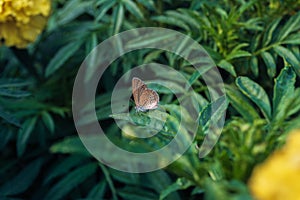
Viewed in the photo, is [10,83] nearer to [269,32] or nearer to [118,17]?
[118,17]

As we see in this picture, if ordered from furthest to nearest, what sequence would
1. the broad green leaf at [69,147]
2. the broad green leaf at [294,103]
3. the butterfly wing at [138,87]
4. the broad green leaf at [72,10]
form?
1. the broad green leaf at [72,10]
2. the broad green leaf at [69,147]
3. the butterfly wing at [138,87]
4. the broad green leaf at [294,103]

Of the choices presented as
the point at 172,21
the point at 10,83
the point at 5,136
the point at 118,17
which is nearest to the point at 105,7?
the point at 118,17

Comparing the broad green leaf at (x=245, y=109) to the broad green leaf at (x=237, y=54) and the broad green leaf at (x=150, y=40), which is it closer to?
the broad green leaf at (x=237, y=54)

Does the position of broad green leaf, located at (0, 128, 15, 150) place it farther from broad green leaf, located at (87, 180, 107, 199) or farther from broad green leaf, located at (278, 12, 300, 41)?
broad green leaf, located at (278, 12, 300, 41)

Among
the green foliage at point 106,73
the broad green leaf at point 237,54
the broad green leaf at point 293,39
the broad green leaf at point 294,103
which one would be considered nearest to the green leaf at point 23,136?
the green foliage at point 106,73

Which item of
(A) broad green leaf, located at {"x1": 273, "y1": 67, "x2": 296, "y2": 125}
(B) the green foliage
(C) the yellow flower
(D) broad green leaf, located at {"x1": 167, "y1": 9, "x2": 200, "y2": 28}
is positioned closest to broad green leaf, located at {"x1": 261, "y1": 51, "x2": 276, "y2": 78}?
(B) the green foliage
